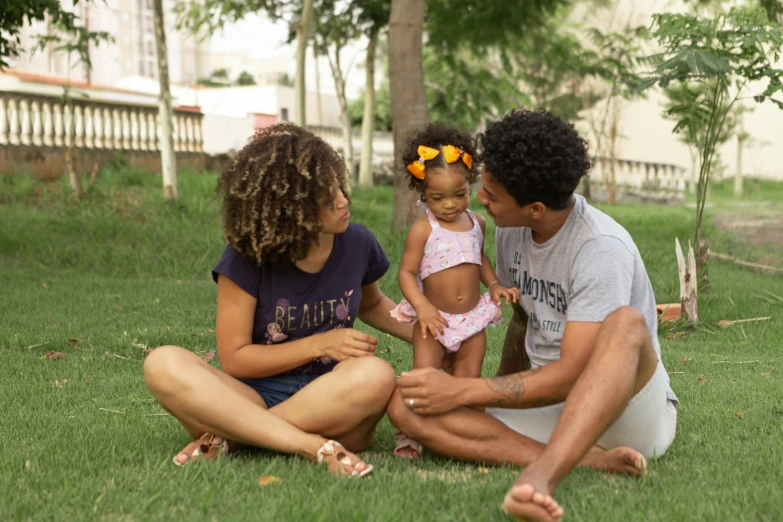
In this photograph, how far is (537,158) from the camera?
2.94 metres

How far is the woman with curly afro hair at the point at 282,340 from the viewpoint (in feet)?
10.0

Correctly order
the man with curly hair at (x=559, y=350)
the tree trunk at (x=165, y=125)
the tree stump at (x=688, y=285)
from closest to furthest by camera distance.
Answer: the man with curly hair at (x=559, y=350) → the tree stump at (x=688, y=285) → the tree trunk at (x=165, y=125)

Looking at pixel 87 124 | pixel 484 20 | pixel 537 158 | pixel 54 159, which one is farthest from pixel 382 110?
pixel 537 158

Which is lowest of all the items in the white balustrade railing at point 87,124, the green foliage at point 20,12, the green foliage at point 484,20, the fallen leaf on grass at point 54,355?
the fallen leaf on grass at point 54,355

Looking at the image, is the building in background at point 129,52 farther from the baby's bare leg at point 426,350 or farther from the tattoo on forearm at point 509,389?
the tattoo on forearm at point 509,389

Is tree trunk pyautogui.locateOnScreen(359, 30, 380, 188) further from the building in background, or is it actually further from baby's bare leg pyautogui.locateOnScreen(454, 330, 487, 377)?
the building in background

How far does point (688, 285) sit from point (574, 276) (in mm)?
3332

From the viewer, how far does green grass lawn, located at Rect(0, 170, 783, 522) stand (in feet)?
8.57

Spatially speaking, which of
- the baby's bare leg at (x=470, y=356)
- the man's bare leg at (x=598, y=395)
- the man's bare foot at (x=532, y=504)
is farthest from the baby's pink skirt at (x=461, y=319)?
the man's bare foot at (x=532, y=504)

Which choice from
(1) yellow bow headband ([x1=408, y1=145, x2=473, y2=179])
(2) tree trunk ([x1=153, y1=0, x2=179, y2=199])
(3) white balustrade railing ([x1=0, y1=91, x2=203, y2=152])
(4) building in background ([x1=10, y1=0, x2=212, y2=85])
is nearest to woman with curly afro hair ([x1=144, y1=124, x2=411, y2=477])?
(1) yellow bow headband ([x1=408, y1=145, x2=473, y2=179])

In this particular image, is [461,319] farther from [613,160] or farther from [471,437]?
[613,160]

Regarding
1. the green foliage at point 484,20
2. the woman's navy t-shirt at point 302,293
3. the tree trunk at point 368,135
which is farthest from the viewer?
the tree trunk at point 368,135

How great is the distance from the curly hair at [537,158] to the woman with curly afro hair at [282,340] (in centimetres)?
60

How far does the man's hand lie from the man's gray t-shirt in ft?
1.49
